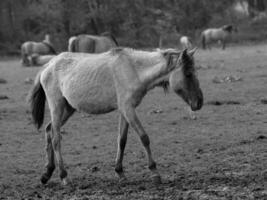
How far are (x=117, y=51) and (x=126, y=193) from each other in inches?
71.5

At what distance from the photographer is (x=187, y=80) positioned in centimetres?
718

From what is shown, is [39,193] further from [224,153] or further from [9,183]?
[224,153]

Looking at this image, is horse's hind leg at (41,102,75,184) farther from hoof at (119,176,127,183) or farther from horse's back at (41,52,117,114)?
hoof at (119,176,127,183)

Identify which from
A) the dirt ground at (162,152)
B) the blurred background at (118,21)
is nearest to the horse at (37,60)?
the blurred background at (118,21)

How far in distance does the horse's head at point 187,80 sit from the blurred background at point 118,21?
120ft

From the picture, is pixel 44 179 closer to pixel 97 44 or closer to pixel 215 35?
pixel 97 44

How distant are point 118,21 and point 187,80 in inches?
1629

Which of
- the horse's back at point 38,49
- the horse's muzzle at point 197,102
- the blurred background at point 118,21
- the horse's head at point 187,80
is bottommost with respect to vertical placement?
the blurred background at point 118,21

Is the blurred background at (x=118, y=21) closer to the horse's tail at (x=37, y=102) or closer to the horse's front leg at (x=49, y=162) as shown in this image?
the horse's tail at (x=37, y=102)

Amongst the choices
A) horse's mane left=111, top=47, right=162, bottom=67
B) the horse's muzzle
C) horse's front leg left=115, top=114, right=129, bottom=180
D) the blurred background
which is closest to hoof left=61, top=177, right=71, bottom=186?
horse's front leg left=115, top=114, right=129, bottom=180

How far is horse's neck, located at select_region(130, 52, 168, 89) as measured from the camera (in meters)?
7.20

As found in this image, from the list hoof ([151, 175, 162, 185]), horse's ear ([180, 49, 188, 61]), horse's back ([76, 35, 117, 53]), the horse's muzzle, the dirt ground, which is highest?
horse's ear ([180, 49, 188, 61])

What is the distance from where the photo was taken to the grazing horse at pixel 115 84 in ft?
23.5

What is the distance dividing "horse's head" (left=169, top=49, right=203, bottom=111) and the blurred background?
36.7m
